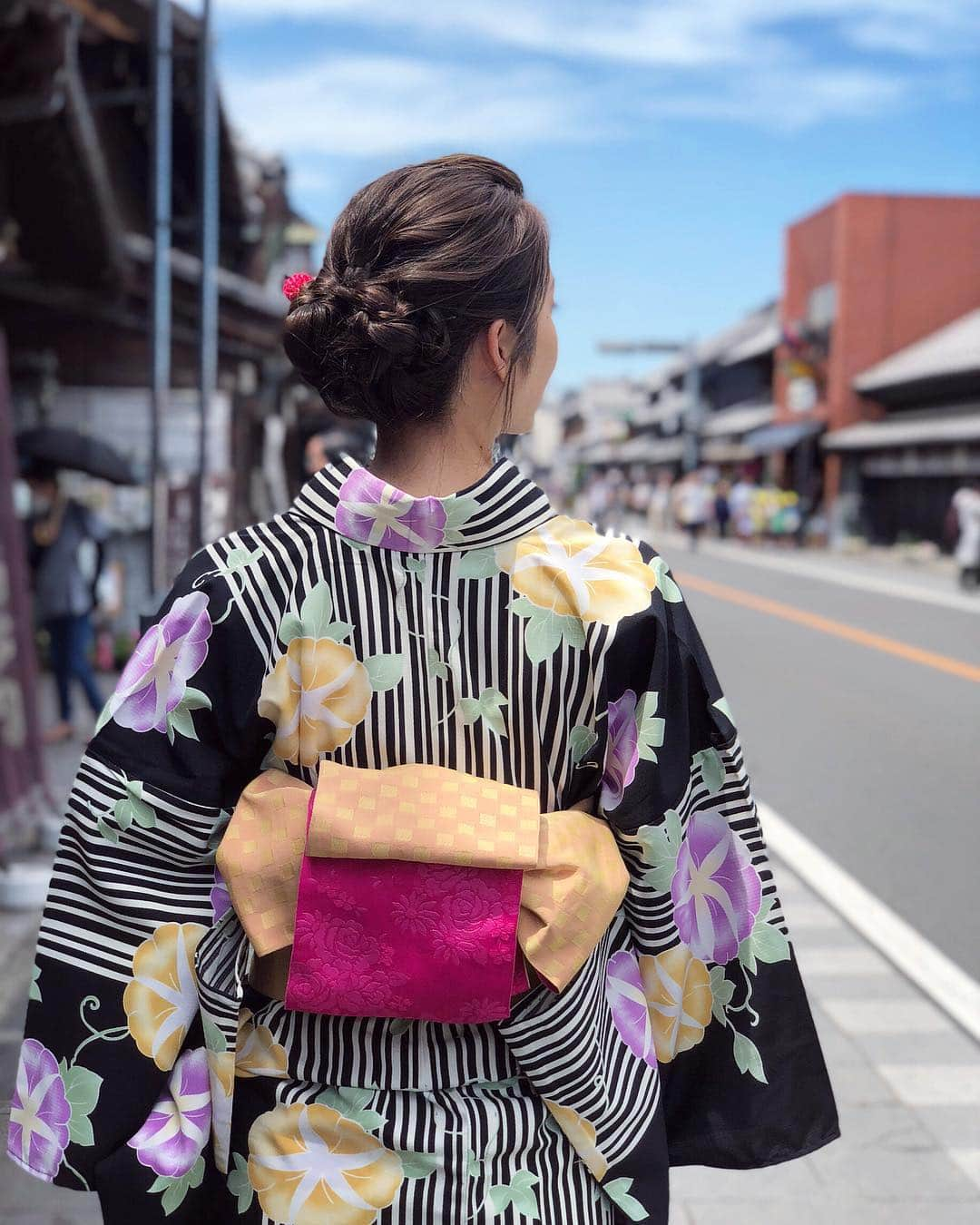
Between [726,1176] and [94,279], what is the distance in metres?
7.98

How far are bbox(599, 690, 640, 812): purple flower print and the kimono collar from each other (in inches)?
8.3

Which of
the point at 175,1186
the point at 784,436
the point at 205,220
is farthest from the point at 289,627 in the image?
the point at 784,436

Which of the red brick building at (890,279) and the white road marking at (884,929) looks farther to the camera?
the red brick building at (890,279)

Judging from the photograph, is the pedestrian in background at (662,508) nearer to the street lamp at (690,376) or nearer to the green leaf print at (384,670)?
the street lamp at (690,376)

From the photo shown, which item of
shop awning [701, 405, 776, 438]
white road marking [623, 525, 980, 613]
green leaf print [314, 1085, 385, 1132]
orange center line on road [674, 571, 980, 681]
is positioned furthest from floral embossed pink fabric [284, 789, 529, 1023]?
shop awning [701, 405, 776, 438]


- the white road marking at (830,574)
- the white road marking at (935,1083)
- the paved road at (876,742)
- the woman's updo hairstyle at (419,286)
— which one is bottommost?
the white road marking at (830,574)

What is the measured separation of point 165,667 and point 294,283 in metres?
0.47

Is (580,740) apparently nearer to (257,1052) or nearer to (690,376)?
(257,1052)

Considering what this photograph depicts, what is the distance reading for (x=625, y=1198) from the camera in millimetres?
1447

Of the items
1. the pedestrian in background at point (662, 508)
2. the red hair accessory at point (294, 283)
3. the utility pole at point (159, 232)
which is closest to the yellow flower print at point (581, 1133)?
the red hair accessory at point (294, 283)

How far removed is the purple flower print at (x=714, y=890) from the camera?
1504 millimetres

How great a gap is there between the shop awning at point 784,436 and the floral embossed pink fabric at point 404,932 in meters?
34.5

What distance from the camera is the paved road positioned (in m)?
5.61

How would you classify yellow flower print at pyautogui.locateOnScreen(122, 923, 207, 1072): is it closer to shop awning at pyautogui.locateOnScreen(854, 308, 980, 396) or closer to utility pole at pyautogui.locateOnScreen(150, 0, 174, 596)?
utility pole at pyautogui.locateOnScreen(150, 0, 174, 596)
